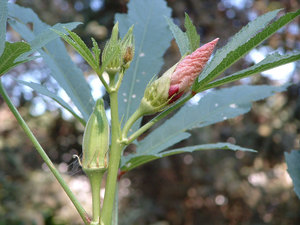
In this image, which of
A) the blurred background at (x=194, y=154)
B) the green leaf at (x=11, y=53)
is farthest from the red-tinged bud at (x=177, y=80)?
the blurred background at (x=194, y=154)

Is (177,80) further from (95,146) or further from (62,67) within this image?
(62,67)

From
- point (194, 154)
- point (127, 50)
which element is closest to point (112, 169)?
point (127, 50)

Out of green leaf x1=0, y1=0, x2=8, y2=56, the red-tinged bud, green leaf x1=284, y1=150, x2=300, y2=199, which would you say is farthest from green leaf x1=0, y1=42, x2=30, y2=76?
green leaf x1=284, y1=150, x2=300, y2=199

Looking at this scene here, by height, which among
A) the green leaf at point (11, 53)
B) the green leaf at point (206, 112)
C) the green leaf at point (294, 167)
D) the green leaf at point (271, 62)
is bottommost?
the green leaf at point (294, 167)

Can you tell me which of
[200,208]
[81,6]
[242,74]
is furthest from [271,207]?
[242,74]

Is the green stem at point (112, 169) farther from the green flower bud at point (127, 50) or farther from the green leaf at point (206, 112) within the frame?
the green leaf at point (206, 112)

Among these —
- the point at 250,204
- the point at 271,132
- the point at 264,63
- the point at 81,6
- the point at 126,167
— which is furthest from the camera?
the point at 81,6

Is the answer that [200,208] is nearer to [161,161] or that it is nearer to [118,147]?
[161,161]

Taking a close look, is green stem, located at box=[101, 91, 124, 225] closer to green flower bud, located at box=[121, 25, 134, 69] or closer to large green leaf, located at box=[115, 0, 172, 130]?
green flower bud, located at box=[121, 25, 134, 69]
